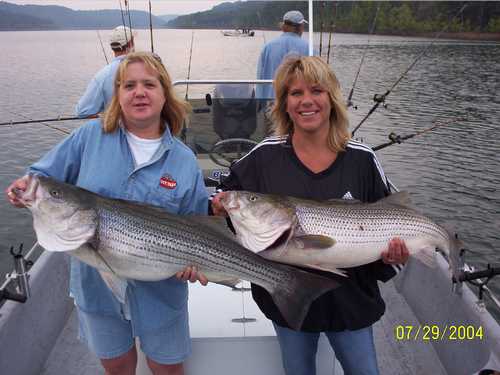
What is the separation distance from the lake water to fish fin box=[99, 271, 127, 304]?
94.4 inches

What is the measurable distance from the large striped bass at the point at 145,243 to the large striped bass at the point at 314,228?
0.32 feet

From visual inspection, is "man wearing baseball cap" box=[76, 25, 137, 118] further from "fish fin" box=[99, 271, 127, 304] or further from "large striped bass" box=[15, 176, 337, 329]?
"fish fin" box=[99, 271, 127, 304]

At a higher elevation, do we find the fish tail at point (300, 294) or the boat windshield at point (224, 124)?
the boat windshield at point (224, 124)

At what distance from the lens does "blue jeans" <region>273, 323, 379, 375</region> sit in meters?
2.46

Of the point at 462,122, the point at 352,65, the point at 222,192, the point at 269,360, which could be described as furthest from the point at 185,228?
the point at 352,65

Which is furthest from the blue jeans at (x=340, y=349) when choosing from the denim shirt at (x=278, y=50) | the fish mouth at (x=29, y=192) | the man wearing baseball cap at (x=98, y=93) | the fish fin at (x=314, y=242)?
the denim shirt at (x=278, y=50)

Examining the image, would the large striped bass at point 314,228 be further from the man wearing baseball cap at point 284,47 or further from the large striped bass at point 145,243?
the man wearing baseball cap at point 284,47

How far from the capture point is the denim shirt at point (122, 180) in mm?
2414

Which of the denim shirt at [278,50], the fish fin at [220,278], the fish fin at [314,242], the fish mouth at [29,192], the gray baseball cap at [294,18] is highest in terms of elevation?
the gray baseball cap at [294,18]

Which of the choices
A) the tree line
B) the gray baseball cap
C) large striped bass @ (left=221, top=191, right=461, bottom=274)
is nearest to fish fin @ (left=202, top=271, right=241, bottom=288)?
large striped bass @ (left=221, top=191, right=461, bottom=274)

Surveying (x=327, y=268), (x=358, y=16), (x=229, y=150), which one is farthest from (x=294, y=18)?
(x=358, y=16)

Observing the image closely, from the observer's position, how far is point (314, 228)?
2.41 m
